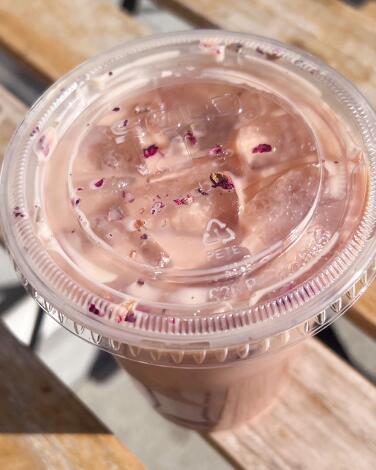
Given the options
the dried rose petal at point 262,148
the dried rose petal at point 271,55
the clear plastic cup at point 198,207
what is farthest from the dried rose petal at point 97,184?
the dried rose petal at point 271,55

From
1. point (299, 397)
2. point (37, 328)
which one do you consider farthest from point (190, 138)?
point (37, 328)

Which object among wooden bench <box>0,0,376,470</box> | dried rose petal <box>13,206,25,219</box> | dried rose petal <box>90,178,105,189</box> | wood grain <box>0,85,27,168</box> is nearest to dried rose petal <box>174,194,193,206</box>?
dried rose petal <box>90,178,105,189</box>

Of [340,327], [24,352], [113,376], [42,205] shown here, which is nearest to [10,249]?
[42,205]

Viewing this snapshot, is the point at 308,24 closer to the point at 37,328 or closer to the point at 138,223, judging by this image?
the point at 138,223

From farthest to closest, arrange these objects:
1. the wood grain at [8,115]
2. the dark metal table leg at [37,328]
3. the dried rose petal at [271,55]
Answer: the dark metal table leg at [37,328], the wood grain at [8,115], the dried rose petal at [271,55]

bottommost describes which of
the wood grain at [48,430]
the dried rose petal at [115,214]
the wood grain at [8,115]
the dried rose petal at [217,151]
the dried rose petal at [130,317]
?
the wood grain at [48,430]

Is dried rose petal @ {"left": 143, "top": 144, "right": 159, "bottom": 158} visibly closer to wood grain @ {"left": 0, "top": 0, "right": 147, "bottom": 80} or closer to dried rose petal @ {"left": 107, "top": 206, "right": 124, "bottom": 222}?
dried rose petal @ {"left": 107, "top": 206, "right": 124, "bottom": 222}

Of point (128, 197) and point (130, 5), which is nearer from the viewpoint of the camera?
point (128, 197)

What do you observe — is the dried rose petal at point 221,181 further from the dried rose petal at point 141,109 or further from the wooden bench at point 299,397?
the wooden bench at point 299,397
